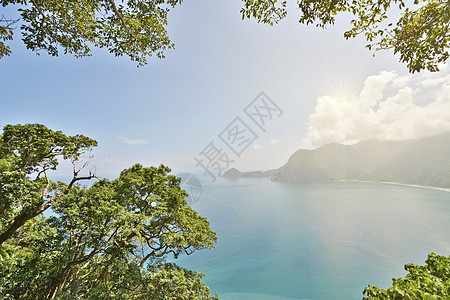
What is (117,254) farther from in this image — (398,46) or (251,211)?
(251,211)

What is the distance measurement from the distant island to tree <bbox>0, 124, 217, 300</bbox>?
4634 inches

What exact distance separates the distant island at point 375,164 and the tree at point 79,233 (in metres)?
118

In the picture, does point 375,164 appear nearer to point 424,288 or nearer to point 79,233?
point 424,288

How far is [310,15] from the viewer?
3.16 meters

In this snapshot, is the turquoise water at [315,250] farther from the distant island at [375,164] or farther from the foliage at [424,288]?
the distant island at [375,164]

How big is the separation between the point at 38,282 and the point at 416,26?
12.0m

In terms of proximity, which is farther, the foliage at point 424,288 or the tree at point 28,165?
the tree at point 28,165

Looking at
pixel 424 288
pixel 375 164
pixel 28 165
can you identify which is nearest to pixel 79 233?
pixel 28 165

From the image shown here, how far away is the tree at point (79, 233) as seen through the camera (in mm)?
5207

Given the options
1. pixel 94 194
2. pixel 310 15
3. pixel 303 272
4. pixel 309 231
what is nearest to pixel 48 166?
pixel 94 194

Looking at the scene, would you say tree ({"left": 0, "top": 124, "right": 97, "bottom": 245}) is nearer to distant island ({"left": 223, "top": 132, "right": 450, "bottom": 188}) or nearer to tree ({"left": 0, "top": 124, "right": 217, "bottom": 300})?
tree ({"left": 0, "top": 124, "right": 217, "bottom": 300})

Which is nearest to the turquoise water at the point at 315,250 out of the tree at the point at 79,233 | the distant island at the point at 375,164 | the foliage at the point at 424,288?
the tree at the point at 79,233

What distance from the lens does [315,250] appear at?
23.1 meters

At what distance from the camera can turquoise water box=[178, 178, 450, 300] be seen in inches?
643
